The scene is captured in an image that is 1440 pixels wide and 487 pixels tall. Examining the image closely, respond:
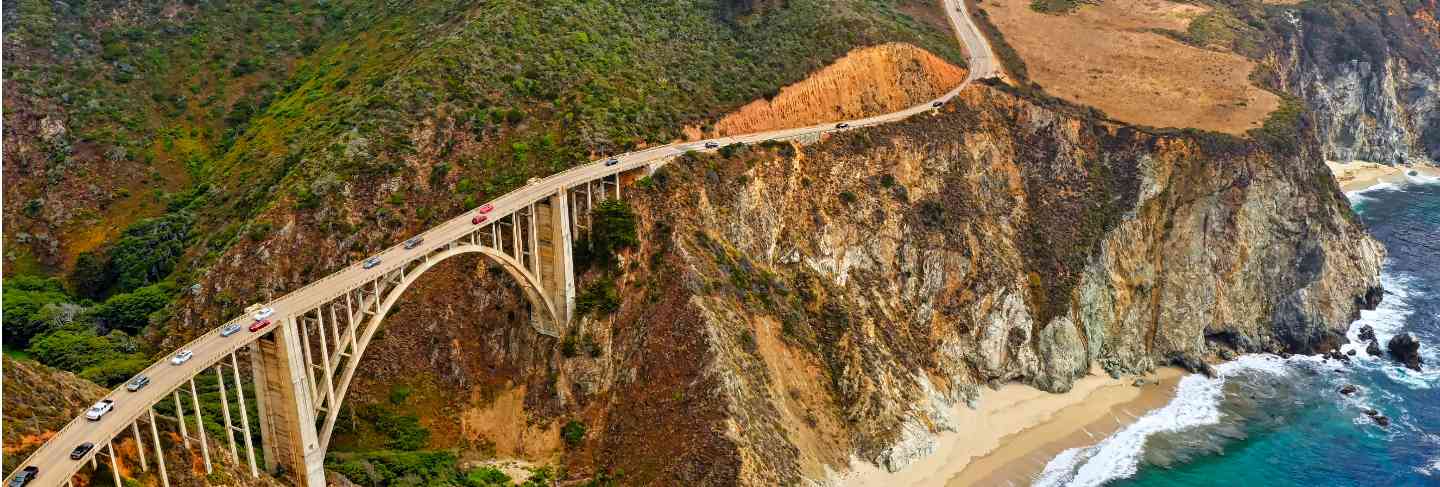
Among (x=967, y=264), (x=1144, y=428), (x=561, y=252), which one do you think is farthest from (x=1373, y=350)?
(x=561, y=252)

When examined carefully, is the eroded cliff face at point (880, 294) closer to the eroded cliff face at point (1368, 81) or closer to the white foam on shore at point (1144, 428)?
the white foam on shore at point (1144, 428)

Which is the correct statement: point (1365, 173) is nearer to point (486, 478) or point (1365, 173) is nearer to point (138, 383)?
point (486, 478)

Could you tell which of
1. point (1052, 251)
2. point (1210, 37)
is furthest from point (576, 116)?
point (1210, 37)

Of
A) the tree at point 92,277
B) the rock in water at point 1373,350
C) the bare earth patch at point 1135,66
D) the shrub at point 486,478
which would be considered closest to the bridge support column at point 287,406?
the shrub at point 486,478

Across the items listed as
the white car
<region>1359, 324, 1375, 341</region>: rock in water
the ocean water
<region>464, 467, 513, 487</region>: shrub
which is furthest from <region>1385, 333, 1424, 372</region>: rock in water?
the white car

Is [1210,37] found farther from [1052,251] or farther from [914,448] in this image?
[914,448]

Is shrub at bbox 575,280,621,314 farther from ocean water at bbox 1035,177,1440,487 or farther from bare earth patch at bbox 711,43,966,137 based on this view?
ocean water at bbox 1035,177,1440,487
